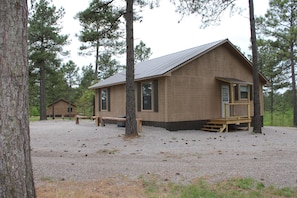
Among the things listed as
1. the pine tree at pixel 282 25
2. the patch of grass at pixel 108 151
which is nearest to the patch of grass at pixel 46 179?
the patch of grass at pixel 108 151

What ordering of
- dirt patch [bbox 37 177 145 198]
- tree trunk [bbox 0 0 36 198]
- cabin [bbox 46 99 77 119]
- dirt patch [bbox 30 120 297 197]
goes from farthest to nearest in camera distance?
cabin [bbox 46 99 77 119] → dirt patch [bbox 30 120 297 197] → dirt patch [bbox 37 177 145 198] → tree trunk [bbox 0 0 36 198]

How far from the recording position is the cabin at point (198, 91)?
1220 centimetres

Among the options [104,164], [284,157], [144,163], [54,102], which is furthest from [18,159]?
[54,102]

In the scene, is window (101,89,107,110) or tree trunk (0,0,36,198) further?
window (101,89,107,110)

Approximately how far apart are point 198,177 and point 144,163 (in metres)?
1.51

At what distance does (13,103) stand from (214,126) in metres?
11.0

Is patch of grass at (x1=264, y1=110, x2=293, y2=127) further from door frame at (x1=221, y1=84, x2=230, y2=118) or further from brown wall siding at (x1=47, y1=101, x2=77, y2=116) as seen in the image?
brown wall siding at (x1=47, y1=101, x2=77, y2=116)

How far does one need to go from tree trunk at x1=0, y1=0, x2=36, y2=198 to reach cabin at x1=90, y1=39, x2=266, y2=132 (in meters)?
8.90

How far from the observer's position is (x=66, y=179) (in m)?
4.58

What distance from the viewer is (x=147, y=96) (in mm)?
13492

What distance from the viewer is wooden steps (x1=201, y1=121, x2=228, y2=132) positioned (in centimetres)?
1235

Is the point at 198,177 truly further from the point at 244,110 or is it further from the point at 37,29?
the point at 37,29

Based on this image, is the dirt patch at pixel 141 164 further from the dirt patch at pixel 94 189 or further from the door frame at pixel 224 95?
the door frame at pixel 224 95

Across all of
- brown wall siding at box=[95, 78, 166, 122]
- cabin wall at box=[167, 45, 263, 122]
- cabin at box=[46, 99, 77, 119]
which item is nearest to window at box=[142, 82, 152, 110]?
brown wall siding at box=[95, 78, 166, 122]
